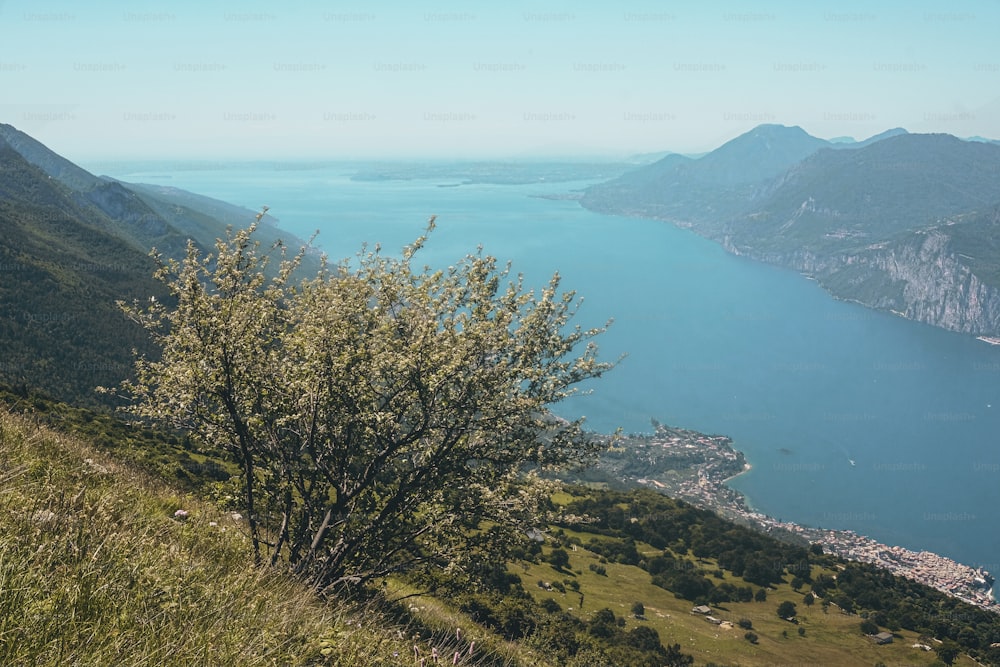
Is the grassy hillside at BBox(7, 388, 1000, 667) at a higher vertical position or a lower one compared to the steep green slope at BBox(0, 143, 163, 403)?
higher

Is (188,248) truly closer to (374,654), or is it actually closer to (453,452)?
(453,452)

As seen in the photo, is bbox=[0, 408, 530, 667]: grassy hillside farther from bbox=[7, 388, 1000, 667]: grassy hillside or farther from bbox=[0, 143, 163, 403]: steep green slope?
bbox=[0, 143, 163, 403]: steep green slope

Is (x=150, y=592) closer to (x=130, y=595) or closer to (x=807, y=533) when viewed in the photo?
(x=130, y=595)

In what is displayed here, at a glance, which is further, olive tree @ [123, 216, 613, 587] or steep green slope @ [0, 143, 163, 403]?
steep green slope @ [0, 143, 163, 403]

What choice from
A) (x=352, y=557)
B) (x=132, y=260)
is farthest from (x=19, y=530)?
(x=132, y=260)

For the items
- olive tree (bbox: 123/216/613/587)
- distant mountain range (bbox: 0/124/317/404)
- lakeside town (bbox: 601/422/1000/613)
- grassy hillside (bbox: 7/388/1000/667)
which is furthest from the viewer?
lakeside town (bbox: 601/422/1000/613)

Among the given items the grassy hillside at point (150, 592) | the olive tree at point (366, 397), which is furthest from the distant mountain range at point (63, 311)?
the grassy hillside at point (150, 592)

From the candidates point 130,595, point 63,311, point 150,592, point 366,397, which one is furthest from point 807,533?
point 63,311

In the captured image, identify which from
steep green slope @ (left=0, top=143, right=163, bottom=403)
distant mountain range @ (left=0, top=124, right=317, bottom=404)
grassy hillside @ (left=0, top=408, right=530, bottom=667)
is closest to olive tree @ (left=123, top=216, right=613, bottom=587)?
grassy hillside @ (left=0, top=408, right=530, bottom=667)
